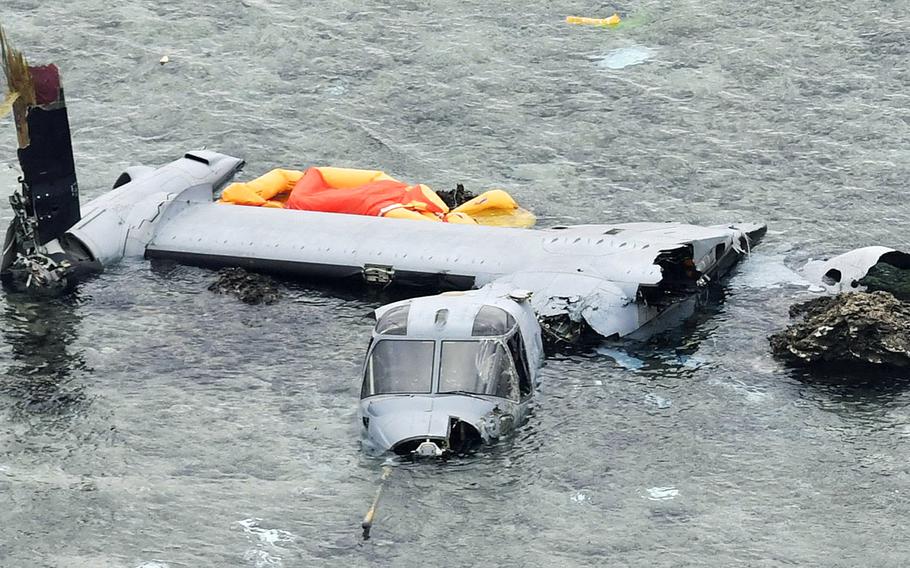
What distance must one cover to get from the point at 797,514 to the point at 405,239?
12.5 m

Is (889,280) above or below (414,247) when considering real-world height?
below

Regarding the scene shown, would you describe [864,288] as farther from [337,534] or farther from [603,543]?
[337,534]

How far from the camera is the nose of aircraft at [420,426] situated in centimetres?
2745

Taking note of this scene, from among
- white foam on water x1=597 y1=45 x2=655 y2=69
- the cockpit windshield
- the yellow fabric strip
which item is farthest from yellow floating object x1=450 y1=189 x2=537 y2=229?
the yellow fabric strip

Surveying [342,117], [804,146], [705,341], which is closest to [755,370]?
[705,341]

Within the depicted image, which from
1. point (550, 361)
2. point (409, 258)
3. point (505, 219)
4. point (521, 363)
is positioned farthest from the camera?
point (505, 219)

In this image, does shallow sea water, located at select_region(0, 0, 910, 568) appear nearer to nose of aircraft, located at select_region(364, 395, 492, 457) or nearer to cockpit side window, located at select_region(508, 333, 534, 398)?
nose of aircraft, located at select_region(364, 395, 492, 457)

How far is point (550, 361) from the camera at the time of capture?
105ft

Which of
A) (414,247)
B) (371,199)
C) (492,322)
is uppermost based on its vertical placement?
(371,199)

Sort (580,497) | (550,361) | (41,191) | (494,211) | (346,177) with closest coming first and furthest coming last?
(580,497) < (550,361) < (41,191) < (494,211) < (346,177)

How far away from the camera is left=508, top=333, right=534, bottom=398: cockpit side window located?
29.4 m

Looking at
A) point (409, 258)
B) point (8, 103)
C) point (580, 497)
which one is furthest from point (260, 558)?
point (8, 103)

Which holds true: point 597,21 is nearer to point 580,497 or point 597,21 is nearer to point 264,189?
point 264,189

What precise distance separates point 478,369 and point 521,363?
4.32 feet
